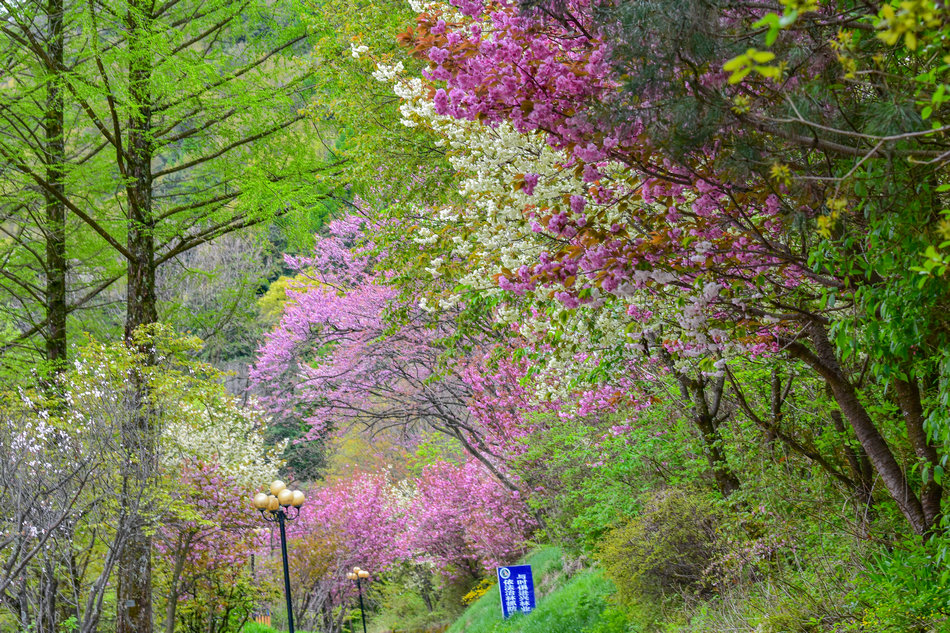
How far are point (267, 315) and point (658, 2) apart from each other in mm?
22376

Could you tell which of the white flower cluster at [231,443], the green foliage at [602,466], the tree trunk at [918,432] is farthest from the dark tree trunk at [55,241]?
the tree trunk at [918,432]

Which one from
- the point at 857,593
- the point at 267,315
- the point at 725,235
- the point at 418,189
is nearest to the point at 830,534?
the point at 857,593

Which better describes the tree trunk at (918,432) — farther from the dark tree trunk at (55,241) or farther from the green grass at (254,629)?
the green grass at (254,629)

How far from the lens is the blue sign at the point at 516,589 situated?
10.7 m

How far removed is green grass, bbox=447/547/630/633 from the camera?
331 inches

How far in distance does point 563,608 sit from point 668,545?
2.93 meters

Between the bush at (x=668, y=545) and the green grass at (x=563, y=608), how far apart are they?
600 mm

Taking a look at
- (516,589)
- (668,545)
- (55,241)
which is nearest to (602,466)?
(668,545)

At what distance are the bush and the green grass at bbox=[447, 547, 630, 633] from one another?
60cm

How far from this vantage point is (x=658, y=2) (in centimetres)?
289

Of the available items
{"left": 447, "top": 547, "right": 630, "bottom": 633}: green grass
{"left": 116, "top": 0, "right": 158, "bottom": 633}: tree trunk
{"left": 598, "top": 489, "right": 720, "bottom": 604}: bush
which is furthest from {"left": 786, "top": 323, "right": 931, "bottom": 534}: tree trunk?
{"left": 116, "top": 0, "right": 158, "bottom": 633}: tree trunk

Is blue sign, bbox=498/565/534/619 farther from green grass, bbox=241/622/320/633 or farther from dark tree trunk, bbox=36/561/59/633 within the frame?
green grass, bbox=241/622/320/633

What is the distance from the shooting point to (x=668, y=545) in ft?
23.5

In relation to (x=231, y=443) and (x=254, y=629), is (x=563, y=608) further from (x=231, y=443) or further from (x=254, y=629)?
(x=254, y=629)
